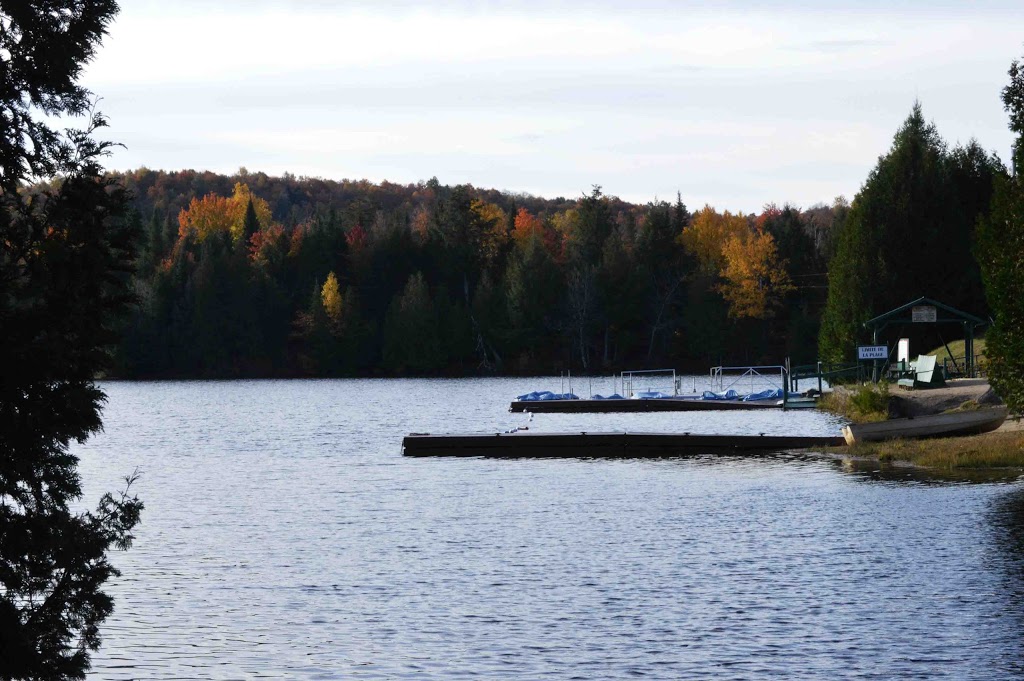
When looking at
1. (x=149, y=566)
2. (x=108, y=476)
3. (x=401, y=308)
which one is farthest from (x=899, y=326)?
(x=401, y=308)

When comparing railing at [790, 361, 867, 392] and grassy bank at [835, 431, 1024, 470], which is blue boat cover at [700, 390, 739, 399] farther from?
grassy bank at [835, 431, 1024, 470]

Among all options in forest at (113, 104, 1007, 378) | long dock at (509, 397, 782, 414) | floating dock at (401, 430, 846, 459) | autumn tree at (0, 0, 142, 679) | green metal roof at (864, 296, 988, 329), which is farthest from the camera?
forest at (113, 104, 1007, 378)

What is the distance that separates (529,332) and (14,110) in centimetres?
10472

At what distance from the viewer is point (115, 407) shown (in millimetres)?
82625

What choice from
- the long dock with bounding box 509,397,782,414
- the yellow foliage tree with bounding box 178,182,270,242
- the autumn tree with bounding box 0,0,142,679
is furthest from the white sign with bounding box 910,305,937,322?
the yellow foliage tree with bounding box 178,182,270,242

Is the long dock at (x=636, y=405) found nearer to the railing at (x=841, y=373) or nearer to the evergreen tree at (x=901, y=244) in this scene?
the railing at (x=841, y=373)

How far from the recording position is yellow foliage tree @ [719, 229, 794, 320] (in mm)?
109188

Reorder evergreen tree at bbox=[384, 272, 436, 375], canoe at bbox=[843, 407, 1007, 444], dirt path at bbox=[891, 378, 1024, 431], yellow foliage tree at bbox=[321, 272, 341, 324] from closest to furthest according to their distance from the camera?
canoe at bbox=[843, 407, 1007, 444] < dirt path at bbox=[891, 378, 1024, 431] < evergreen tree at bbox=[384, 272, 436, 375] < yellow foliage tree at bbox=[321, 272, 341, 324]

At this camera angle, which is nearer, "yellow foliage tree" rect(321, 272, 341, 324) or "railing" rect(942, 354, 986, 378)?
"railing" rect(942, 354, 986, 378)

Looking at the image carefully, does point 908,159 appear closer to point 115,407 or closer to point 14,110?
point 115,407

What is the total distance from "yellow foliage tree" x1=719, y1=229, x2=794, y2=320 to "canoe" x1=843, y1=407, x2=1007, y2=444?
72.6 metres

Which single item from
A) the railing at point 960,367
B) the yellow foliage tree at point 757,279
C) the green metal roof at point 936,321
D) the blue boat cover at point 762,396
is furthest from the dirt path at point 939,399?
the yellow foliage tree at point 757,279

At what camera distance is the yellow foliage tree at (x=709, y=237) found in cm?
11900

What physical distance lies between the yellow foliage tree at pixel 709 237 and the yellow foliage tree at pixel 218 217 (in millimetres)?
45776
